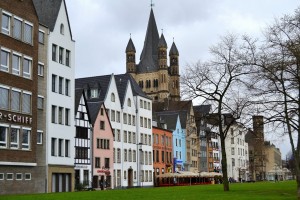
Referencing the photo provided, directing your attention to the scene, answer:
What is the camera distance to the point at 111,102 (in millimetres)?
84562

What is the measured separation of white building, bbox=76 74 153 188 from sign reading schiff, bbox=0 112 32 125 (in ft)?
96.8

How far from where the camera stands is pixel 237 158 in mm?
→ 163125

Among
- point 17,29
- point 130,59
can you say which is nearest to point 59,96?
point 17,29

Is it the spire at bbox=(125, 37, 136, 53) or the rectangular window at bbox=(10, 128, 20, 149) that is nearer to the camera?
the rectangular window at bbox=(10, 128, 20, 149)

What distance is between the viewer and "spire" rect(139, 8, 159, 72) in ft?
620

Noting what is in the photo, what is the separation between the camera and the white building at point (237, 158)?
6156 inches

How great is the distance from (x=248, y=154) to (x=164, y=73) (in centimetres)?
4017

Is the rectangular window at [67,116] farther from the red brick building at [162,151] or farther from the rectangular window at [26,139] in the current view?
the red brick building at [162,151]

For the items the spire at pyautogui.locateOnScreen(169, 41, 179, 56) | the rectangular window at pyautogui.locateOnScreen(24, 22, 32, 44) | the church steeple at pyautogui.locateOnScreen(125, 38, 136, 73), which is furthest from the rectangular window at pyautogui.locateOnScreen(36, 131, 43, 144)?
the spire at pyautogui.locateOnScreen(169, 41, 179, 56)

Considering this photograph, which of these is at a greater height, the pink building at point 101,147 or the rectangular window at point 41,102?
the rectangular window at point 41,102

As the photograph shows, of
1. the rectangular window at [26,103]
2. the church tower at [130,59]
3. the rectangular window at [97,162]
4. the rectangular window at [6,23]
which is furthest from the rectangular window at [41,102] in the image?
the church tower at [130,59]

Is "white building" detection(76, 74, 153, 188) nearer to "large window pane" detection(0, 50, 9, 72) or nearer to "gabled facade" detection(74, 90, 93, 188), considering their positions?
"gabled facade" detection(74, 90, 93, 188)

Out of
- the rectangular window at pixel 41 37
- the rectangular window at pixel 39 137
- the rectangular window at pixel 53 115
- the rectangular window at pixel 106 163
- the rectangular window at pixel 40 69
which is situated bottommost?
the rectangular window at pixel 106 163

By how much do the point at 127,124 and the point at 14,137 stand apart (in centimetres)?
3952
